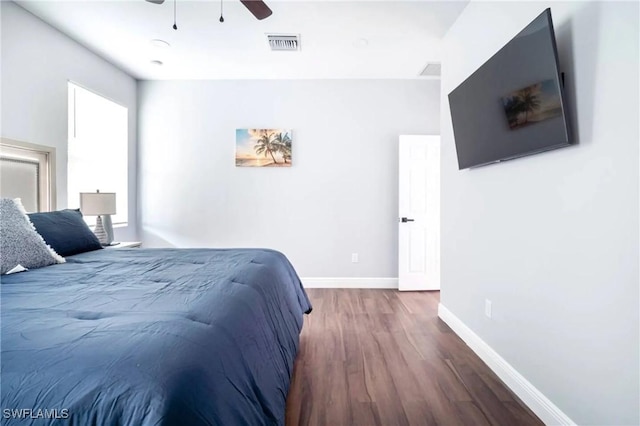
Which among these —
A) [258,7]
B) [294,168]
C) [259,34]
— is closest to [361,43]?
[259,34]

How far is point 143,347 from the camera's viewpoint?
795 mm

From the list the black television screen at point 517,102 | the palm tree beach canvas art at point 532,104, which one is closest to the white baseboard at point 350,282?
the black television screen at point 517,102

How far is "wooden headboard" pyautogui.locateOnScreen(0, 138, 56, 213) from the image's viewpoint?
2.40 meters

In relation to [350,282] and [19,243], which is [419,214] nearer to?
[350,282]

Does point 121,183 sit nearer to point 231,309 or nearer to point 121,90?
point 121,90

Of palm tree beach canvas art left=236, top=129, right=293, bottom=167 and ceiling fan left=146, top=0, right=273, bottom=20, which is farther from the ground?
ceiling fan left=146, top=0, right=273, bottom=20

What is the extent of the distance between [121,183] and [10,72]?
1.60 m

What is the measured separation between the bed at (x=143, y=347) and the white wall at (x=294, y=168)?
2304 millimetres

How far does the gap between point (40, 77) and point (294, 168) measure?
2667 millimetres

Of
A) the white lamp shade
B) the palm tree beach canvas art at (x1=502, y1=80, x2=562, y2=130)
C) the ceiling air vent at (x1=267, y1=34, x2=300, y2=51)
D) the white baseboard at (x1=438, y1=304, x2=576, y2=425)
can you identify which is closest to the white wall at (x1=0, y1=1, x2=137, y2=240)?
the white lamp shade

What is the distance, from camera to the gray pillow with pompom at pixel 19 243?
5.33 feet

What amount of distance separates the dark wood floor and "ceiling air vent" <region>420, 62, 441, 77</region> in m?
2.87

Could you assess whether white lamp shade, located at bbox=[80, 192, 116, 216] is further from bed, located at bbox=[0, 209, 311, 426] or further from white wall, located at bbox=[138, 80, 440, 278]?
bed, located at bbox=[0, 209, 311, 426]

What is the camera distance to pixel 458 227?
101 inches
